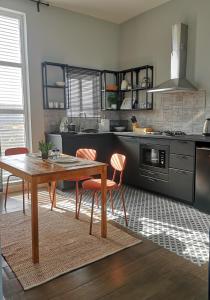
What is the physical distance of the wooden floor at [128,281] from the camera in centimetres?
167

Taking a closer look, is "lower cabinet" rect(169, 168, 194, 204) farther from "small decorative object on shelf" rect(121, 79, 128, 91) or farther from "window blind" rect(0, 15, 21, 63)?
"window blind" rect(0, 15, 21, 63)

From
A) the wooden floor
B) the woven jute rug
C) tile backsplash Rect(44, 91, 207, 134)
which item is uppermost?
tile backsplash Rect(44, 91, 207, 134)

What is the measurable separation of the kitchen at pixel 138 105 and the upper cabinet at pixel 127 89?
2 centimetres

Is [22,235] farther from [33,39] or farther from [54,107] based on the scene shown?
[33,39]

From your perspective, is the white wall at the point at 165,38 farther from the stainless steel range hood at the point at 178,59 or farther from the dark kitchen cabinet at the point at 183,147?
the dark kitchen cabinet at the point at 183,147

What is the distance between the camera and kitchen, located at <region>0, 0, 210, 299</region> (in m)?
3.12

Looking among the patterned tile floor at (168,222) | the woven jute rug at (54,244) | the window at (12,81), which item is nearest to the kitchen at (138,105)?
the patterned tile floor at (168,222)

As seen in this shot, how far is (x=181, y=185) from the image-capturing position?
3434mm

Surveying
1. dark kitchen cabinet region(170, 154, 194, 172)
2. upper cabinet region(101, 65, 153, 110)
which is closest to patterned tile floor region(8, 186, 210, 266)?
dark kitchen cabinet region(170, 154, 194, 172)

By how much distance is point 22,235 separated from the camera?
2494 mm

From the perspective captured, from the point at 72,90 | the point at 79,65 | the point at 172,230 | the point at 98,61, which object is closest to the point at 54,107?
the point at 72,90

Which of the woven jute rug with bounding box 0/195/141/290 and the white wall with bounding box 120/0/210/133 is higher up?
the white wall with bounding box 120/0/210/133

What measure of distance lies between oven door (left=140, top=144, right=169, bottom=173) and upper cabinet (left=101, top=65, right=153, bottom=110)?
3.17ft

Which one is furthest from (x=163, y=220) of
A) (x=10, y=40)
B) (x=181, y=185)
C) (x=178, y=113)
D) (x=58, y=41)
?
(x=10, y=40)
